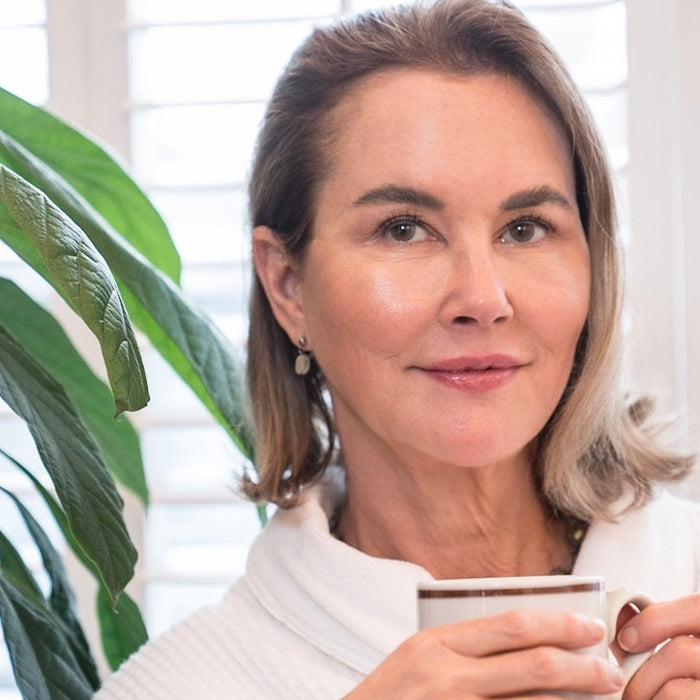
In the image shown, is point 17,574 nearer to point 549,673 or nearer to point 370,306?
point 370,306

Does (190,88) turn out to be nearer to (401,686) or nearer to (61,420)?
(61,420)

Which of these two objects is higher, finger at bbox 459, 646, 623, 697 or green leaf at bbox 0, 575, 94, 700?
finger at bbox 459, 646, 623, 697

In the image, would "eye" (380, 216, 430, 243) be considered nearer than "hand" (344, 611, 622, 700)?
No

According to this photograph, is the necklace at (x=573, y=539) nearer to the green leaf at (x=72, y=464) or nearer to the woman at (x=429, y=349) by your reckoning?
the woman at (x=429, y=349)

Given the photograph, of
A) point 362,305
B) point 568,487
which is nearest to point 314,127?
point 362,305

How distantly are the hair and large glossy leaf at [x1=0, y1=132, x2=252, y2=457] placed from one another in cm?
19

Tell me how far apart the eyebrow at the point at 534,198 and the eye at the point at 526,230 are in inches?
0.7

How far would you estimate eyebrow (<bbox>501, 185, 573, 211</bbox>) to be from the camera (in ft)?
4.03

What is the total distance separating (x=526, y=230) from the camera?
4.15 feet

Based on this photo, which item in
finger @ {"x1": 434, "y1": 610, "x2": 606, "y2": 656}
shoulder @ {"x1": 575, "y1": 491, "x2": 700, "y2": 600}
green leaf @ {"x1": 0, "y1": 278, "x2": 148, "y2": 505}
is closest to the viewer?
finger @ {"x1": 434, "y1": 610, "x2": 606, "y2": 656}

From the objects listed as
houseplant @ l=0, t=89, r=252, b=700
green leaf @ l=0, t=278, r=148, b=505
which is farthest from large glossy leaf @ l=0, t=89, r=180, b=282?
green leaf @ l=0, t=278, r=148, b=505

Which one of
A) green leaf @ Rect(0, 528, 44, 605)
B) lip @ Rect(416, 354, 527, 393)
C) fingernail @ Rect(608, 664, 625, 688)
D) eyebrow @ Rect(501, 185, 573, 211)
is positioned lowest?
green leaf @ Rect(0, 528, 44, 605)

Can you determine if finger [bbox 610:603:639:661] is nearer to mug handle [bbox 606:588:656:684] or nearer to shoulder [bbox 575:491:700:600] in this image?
mug handle [bbox 606:588:656:684]

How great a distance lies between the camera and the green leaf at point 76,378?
46.0 inches
